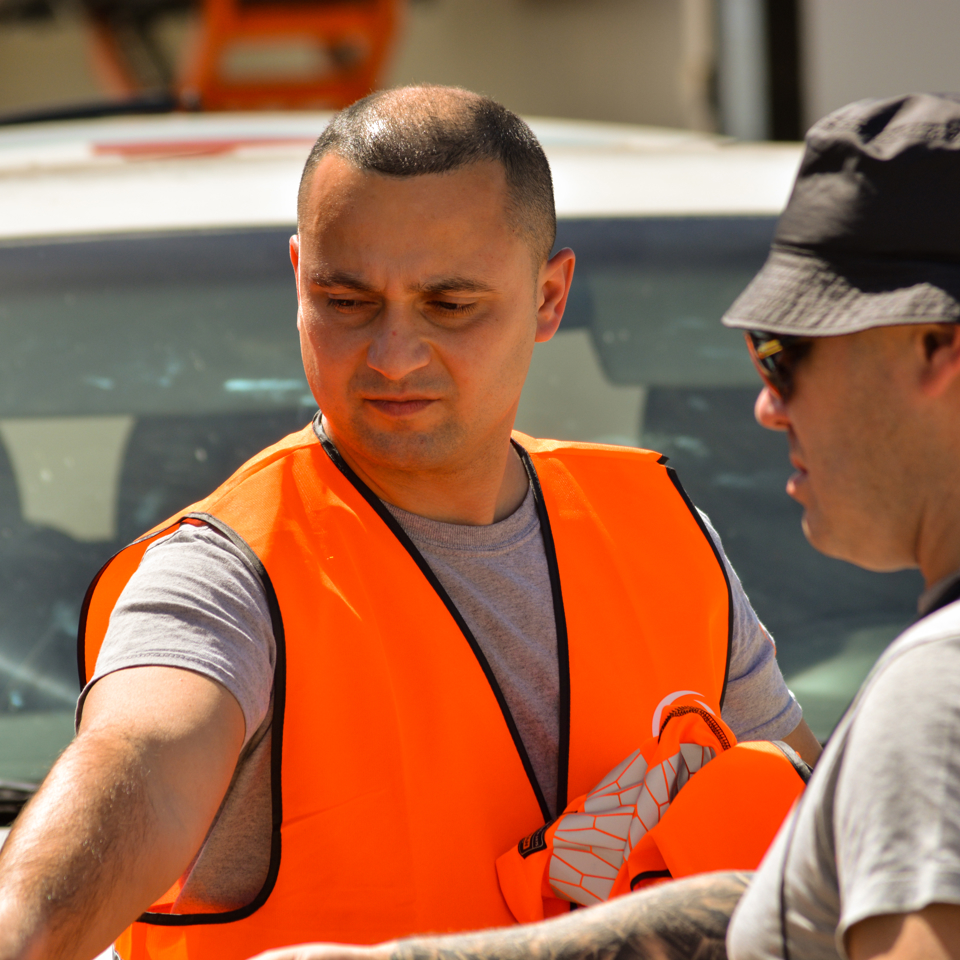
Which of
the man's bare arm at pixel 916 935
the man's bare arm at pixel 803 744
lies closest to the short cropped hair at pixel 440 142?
the man's bare arm at pixel 803 744

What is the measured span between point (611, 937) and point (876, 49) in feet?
25.7

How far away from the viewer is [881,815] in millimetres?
927

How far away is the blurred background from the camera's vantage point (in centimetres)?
551

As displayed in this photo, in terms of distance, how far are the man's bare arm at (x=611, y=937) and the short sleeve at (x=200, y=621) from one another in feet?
1.08

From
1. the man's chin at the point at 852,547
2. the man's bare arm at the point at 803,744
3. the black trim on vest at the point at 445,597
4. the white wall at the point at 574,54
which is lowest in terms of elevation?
the white wall at the point at 574,54

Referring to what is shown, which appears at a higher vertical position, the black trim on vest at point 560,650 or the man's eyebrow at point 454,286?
the man's eyebrow at point 454,286

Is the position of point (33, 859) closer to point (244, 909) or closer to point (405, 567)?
point (244, 909)

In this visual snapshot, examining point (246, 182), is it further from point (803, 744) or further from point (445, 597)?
point (803, 744)

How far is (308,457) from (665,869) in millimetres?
644

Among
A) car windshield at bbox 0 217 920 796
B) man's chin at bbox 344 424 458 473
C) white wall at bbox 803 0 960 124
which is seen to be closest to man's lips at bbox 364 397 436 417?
man's chin at bbox 344 424 458 473

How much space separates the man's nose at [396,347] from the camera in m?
1.55

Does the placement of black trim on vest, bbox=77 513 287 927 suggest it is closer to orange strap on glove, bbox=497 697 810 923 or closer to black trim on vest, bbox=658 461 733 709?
orange strap on glove, bbox=497 697 810 923

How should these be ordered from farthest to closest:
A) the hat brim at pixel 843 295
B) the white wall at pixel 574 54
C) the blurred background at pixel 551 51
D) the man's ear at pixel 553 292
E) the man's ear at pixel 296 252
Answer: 1. the white wall at pixel 574 54
2. the blurred background at pixel 551 51
3. the man's ear at pixel 553 292
4. the man's ear at pixel 296 252
5. the hat brim at pixel 843 295

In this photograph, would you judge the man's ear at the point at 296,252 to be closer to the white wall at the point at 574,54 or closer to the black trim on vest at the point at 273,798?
the black trim on vest at the point at 273,798
